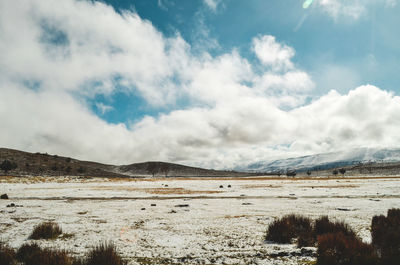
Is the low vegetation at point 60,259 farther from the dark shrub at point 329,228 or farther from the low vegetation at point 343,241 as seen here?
the dark shrub at point 329,228

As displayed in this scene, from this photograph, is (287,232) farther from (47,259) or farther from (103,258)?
(47,259)

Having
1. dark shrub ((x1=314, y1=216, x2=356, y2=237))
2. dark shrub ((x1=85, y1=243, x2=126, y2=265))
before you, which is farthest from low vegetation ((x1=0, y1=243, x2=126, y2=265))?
dark shrub ((x1=314, y1=216, x2=356, y2=237))

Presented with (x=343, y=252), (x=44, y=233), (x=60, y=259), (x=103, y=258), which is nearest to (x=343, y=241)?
(x=343, y=252)

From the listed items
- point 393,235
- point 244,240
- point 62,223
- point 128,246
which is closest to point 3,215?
point 62,223

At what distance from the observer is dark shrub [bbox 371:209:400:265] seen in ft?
17.0

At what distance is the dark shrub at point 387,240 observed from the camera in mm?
5168

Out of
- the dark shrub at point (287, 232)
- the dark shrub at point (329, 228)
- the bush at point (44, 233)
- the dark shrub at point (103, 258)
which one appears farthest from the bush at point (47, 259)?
the dark shrub at point (329, 228)

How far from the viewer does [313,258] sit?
621 centimetres

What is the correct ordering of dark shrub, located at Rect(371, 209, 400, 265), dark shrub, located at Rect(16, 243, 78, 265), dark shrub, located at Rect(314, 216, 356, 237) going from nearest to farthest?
dark shrub, located at Rect(371, 209, 400, 265)
dark shrub, located at Rect(16, 243, 78, 265)
dark shrub, located at Rect(314, 216, 356, 237)

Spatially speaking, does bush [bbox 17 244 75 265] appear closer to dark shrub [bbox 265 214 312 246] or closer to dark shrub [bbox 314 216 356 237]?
dark shrub [bbox 265 214 312 246]

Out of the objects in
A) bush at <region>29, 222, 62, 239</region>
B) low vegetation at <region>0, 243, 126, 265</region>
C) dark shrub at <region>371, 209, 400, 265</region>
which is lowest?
bush at <region>29, 222, 62, 239</region>

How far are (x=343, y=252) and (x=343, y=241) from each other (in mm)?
420

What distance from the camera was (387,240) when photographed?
21.9 feet

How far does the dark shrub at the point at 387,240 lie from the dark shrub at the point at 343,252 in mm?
272
